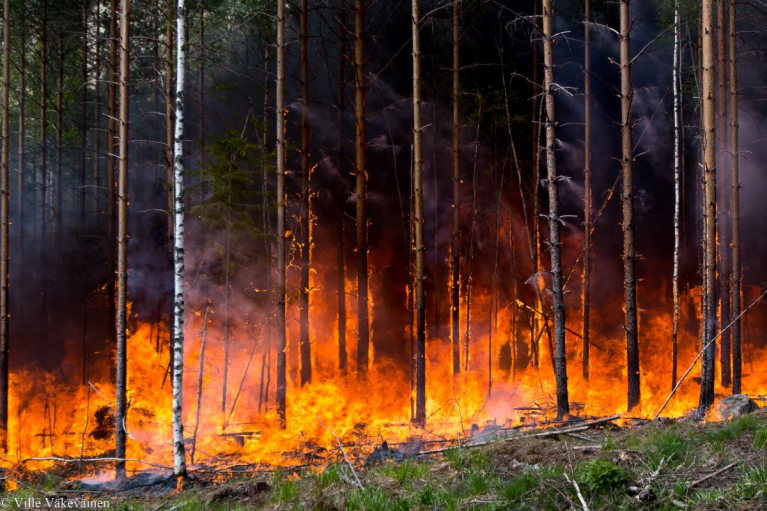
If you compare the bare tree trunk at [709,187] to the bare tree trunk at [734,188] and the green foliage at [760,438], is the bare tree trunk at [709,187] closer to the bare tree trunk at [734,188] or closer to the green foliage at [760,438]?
the bare tree trunk at [734,188]

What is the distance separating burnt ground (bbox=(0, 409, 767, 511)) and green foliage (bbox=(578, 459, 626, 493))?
0.04 ft

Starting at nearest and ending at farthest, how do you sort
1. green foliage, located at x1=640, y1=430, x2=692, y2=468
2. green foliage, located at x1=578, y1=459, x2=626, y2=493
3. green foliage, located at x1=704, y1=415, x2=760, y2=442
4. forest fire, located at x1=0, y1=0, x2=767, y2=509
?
green foliage, located at x1=578, y1=459, x2=626, y2=493
green foliage, located at x1=640, y1=430, x2=692, y2=468
green foliage, located at x1=704, y1=415, x2=760, y2=442
forest fire, located at x1=0, y1=0, x2=767, y2=509

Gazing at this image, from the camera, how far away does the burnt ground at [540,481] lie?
5.14m

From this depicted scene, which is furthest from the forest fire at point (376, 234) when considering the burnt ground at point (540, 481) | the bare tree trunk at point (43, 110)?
the burnt ground at point (540, 481)

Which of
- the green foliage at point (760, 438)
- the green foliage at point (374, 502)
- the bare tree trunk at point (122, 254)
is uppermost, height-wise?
the bare tree trunk at point (122, 254)

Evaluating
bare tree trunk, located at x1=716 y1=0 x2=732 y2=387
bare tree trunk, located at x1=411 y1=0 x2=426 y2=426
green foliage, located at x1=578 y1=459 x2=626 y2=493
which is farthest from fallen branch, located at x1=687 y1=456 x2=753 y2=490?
bare tree trunk, located at x1=716 y1=0 x2=732 y2=387

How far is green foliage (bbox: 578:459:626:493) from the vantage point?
524 cm

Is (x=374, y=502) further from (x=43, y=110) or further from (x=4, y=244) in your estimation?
(x=43, y=110)

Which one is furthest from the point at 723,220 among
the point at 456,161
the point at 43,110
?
the point at 43,110

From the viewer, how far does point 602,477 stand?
5.29 metres

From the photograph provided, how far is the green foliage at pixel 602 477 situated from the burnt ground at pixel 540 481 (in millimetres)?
11

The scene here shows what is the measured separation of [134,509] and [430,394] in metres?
11.3

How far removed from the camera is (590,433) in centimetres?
825

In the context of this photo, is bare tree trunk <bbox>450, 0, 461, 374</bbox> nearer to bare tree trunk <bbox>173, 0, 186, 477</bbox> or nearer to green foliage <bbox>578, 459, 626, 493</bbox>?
bare tree trunk <bbox>173, 0, 186, 477</bbox>
